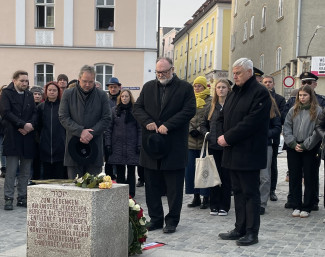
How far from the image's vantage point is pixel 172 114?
22.6 ft

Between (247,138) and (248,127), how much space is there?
17cm

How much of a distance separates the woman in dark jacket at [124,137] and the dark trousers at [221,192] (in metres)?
1.56

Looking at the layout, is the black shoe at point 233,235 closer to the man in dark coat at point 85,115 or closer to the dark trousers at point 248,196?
the dark trousers at point 248,196

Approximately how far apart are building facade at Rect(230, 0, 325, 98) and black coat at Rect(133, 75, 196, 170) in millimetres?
18442

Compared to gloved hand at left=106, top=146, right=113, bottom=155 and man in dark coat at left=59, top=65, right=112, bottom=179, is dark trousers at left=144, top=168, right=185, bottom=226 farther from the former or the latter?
gloved hand at left=106, top=146, right=113, bottom=155

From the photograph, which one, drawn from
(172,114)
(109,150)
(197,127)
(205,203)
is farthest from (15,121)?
(205,203)

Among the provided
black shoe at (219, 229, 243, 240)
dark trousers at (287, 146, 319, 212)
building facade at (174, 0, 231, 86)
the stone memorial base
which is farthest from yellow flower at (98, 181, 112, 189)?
building facade at (174, 0, 231, 86)

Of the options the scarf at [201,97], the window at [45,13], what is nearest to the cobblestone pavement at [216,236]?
the scarf at [201,97]

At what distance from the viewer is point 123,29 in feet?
85.7

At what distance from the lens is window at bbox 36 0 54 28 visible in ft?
85.4

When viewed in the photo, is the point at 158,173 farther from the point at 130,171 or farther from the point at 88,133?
the point at 130,171

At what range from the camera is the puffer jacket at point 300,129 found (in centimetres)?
806

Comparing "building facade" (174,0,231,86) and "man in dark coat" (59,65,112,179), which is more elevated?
"building facade" (174,0,231,86)

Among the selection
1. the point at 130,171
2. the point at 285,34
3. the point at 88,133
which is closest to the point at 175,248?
the point at 88,133
